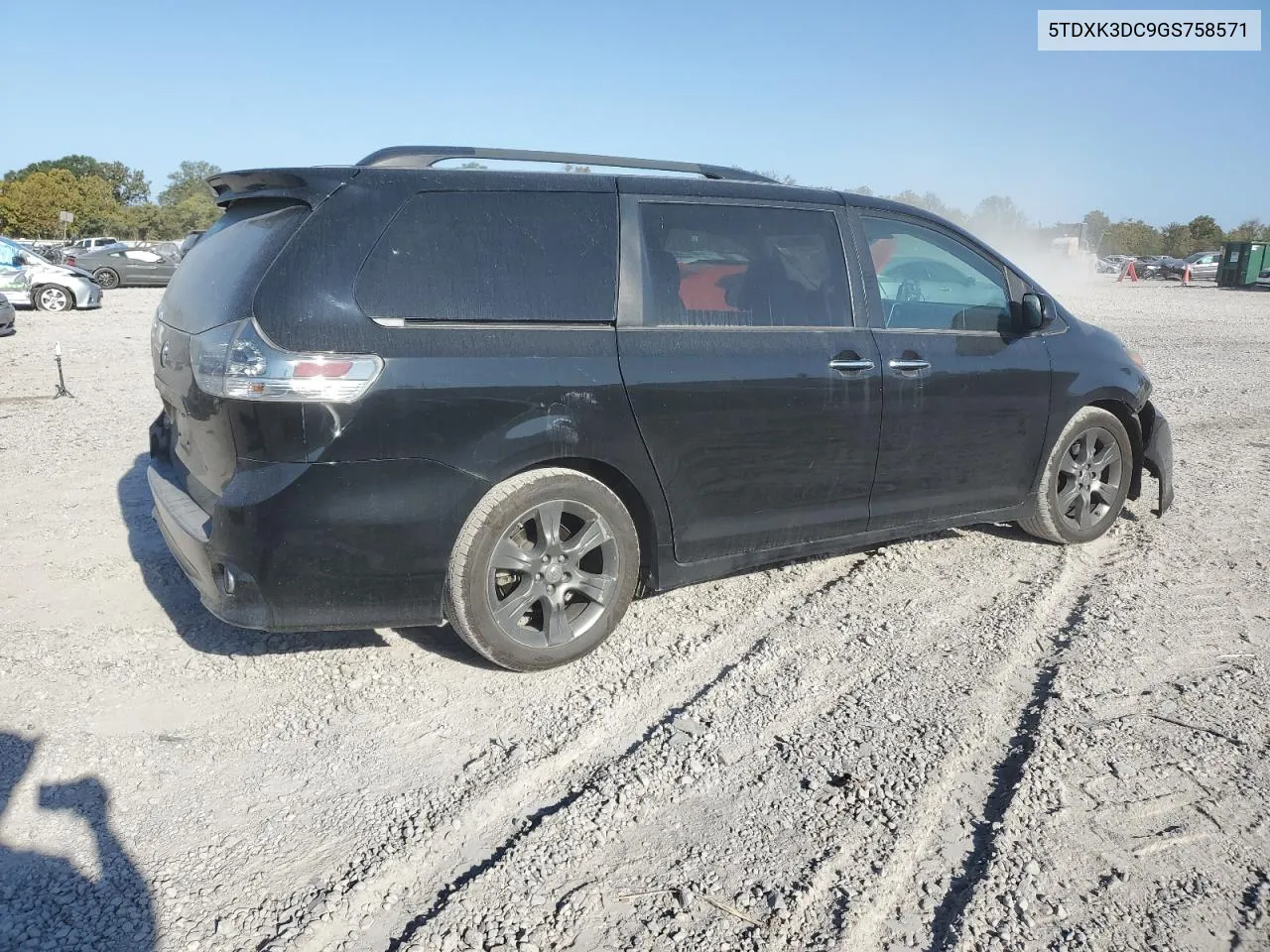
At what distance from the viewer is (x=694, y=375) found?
4.13 meters

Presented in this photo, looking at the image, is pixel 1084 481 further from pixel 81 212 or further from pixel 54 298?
pixel 81 212

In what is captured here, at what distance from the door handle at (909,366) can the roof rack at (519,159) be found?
41.0 inches

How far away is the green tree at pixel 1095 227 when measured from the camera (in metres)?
79.2

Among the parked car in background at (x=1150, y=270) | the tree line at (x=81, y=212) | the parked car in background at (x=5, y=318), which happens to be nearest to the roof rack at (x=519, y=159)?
the parked car in background at (x=5, y=318)

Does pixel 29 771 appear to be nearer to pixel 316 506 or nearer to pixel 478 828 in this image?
pixel 316 506

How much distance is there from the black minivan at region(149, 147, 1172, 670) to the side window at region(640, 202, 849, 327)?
0.01 meters

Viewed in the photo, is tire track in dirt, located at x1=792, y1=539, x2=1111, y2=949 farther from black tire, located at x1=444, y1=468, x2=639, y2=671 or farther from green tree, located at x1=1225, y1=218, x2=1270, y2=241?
green tree, located at x1=1225, y1=218, x2=1270, y2=241

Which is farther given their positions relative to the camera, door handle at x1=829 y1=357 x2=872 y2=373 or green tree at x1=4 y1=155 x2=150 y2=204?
green tree at x1=4 y1=155 x2=150 y2=204

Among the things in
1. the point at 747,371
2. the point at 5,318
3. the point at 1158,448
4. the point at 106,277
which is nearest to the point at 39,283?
the point at 5,318

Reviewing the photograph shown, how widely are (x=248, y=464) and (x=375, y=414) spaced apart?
452mm

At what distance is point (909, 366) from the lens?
15.5ft

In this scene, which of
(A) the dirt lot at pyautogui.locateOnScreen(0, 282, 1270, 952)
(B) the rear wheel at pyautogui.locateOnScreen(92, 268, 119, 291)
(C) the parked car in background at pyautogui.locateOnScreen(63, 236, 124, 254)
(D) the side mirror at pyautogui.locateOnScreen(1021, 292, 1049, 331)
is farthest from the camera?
(C) the parked car in background at pyautogui.locateOnScreen(63, 236, 124, 254)

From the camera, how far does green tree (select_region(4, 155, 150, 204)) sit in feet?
311

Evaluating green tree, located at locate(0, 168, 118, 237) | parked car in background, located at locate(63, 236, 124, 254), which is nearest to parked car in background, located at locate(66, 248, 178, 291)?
parked car in background, located at locate(63, 236, 124, 254)
